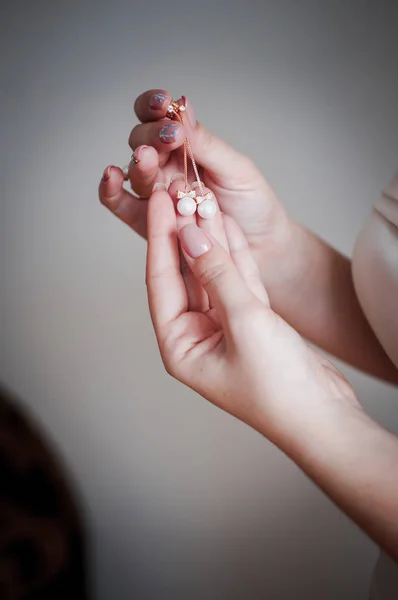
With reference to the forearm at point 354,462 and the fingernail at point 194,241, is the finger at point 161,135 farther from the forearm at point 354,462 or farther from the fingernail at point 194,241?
the forearm at point 354,462

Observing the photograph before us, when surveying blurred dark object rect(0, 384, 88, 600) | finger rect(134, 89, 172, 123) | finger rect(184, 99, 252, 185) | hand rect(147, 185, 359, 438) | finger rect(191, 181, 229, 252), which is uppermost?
finger rect(134, 89, 172, 123)

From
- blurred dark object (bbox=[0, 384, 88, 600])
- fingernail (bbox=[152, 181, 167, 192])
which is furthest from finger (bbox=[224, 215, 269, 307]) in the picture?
blurred dark object (bbox=[0, 384, 88, 600])

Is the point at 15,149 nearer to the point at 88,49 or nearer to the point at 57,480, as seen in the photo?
the point at 88,49

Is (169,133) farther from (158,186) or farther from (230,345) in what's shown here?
(230,345)

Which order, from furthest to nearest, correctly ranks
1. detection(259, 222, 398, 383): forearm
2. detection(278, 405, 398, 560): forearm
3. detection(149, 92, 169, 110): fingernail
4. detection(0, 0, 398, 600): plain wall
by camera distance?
detection(0, 0, 398, 600): plain wall, detection(259, 222, 398, 383): forearm, detection(149, 92, 169, 110): fingernail, detection(278, 405, 398, 560): forearm

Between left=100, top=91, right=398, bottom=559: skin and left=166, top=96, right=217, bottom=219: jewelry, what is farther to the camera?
left=166, top=96, right=217, bottom=219: jewelry

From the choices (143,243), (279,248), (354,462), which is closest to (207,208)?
(279,248)

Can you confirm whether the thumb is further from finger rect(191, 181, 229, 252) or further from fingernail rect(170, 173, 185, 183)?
fingernail rect(170, 173, 185, 183)
